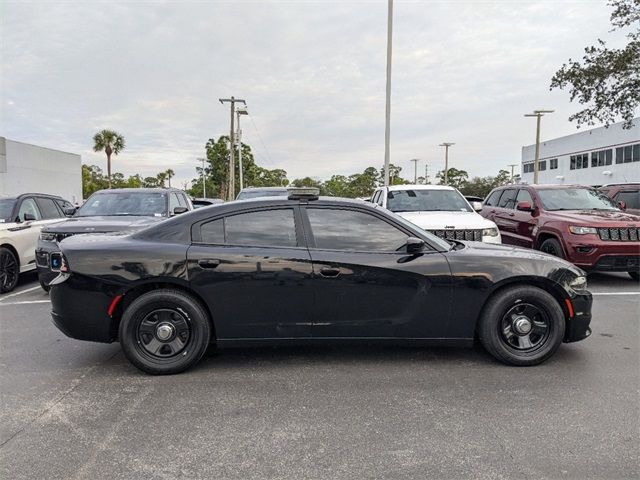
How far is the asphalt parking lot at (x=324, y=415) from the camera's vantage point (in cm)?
276

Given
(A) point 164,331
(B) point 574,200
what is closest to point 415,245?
(A) point 164,331

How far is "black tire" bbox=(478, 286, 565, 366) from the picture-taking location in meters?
4.23

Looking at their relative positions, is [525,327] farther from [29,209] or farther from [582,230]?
[29,209]

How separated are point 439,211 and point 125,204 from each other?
18.7 feet

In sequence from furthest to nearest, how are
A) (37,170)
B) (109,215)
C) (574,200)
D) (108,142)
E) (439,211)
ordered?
(108,142) → (37,170) → (574,200) → (439,211) → (109,215)

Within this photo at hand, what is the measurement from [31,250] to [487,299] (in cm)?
788

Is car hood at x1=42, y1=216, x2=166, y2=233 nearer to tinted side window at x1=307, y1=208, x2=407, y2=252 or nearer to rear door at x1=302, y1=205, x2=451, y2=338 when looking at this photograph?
tinted side window at x1=307, y1=208, x2=407, y2=252

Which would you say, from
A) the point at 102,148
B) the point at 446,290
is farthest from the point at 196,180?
the point at 446,290

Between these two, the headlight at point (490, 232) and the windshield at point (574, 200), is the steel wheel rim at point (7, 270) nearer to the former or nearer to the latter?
the headlight at point (490, 232)

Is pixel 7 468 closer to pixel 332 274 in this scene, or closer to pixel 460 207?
pixel 332 274

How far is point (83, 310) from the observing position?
13.5ft

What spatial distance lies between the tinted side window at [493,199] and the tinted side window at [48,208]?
31.8 ft

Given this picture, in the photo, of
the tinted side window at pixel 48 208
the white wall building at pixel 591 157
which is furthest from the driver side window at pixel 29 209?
the white wall building at pixel 591 157

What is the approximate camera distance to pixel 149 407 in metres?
3.51
